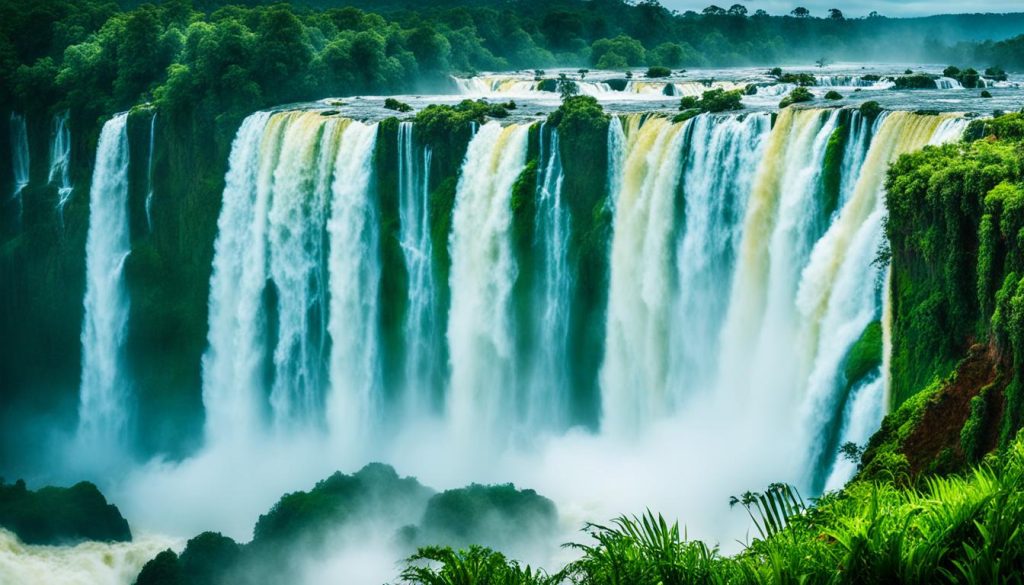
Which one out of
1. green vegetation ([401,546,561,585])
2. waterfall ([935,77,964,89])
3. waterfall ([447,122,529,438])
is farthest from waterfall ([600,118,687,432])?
green vegetation ([401,546,561,585])

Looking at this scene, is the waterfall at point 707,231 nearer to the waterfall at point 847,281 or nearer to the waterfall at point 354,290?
the waterfall at point 847,281

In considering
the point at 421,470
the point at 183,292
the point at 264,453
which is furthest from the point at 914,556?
the point at 183,292

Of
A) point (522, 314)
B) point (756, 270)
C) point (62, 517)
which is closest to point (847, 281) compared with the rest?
point (756, 270)

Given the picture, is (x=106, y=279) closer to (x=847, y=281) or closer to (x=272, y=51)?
(x=272, y=51)

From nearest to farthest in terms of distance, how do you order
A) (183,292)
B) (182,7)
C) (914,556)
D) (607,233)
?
(914,556), (607,233), (183,292), (182,7)

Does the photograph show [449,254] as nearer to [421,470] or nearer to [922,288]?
[421,470]

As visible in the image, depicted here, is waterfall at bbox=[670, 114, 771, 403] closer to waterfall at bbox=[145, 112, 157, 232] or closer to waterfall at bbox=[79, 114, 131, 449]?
waterfall at bbox=[145, 112, 157, 232]
